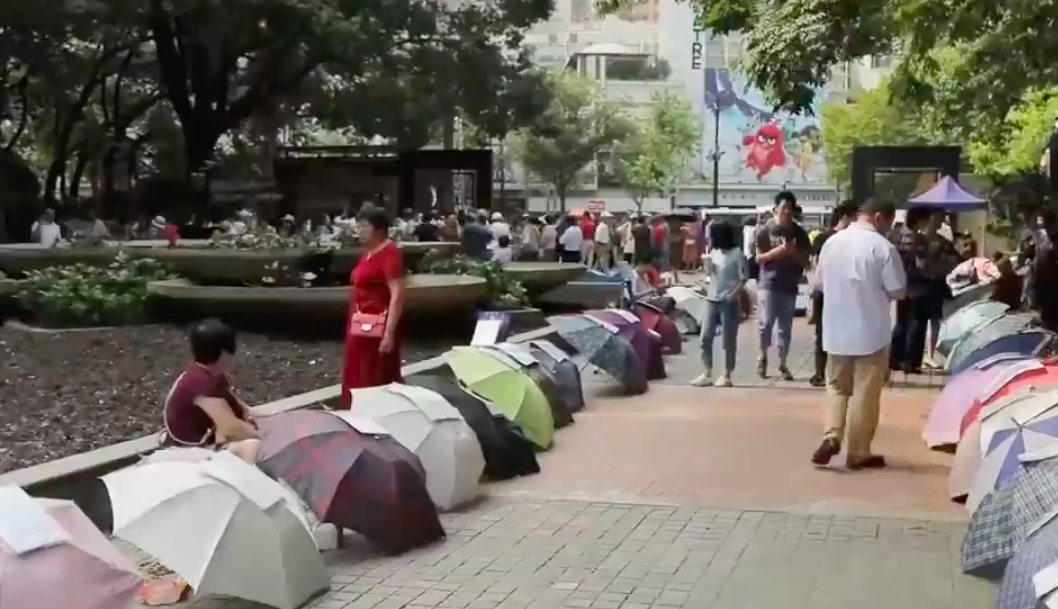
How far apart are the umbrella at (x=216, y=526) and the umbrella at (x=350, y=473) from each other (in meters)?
0.63

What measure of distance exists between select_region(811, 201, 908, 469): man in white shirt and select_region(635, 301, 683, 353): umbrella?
7.56 m

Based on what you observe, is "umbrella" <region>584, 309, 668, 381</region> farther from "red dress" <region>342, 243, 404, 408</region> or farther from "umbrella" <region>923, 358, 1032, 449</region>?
"umbrella" <region>923, 358, 1032, 449</region>

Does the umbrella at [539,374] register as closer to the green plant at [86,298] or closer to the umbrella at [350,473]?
the umbrella at [350,473]

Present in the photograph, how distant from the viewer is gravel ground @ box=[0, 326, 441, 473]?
384 inches

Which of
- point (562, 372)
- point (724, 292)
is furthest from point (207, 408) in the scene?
point (724, 292)

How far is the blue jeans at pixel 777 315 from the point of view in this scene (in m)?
14.1

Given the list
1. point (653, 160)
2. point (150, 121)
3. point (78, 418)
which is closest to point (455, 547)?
point (78, 418)

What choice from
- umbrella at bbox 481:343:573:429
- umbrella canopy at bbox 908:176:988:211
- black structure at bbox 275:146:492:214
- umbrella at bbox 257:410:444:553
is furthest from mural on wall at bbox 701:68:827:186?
umbrella at bbox 257:410:444:553

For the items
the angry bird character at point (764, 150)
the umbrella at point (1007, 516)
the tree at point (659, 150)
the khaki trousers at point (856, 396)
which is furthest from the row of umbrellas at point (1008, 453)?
the angry bird character at point (764, 150)

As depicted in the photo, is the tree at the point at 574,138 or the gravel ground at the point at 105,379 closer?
the gravel ground at the point at 105,379

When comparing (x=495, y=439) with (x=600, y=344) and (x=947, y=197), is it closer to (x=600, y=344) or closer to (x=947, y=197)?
(x=600, y=344)

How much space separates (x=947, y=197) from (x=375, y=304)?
51.3 feet

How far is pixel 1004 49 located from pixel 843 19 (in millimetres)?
4432

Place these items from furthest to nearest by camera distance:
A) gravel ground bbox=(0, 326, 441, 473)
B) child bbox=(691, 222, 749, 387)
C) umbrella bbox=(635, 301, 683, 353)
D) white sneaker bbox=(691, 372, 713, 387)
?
umbrella bbox=(635, 301, 683, 353) → white sneaker bbox=(691, 372, 713, 387) → child bbox=(691, 222, 749, 387) → gravel ground bbox=(0, 326, 441, 473)
